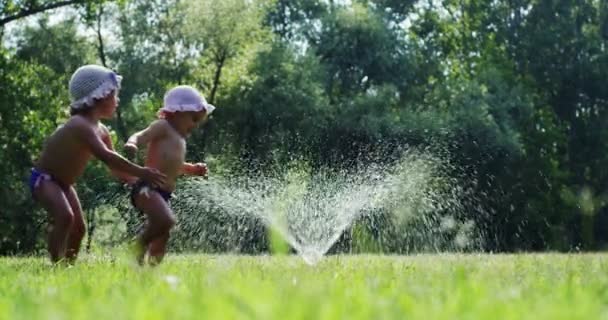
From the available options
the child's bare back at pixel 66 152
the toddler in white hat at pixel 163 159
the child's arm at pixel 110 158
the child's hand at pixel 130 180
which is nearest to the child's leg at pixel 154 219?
the toddler in white hat at pixel 163 159

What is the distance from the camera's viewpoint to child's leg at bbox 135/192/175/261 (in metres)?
6.70

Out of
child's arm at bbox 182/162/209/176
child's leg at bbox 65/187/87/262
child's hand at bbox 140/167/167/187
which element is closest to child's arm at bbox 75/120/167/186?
child's hand at bbox 140/167/167/187

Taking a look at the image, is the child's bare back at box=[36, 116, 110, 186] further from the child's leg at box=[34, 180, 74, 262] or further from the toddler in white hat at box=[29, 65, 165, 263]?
the child's leg at box=[34, 180, 74, 262]

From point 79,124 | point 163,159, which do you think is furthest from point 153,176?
point 79,124

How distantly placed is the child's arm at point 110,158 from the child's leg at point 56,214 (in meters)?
0.41

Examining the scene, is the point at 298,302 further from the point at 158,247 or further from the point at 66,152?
the point at 66,152

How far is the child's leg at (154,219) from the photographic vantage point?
22.0 feet

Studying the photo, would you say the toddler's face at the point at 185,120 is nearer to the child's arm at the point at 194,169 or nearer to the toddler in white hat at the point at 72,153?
the child's arm at the point at 194,169

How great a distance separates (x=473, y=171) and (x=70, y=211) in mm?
23910

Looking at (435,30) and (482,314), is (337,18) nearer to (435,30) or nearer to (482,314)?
(435,30)

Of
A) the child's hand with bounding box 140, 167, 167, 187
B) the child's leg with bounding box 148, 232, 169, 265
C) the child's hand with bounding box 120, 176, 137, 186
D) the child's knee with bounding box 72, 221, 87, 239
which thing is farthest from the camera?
the child's knee with bounding box 72, 221, 87, 239

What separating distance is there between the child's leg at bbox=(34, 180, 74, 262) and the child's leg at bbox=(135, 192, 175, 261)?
70cm

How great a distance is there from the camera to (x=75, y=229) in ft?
25.0

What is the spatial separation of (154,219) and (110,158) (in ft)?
1.73
